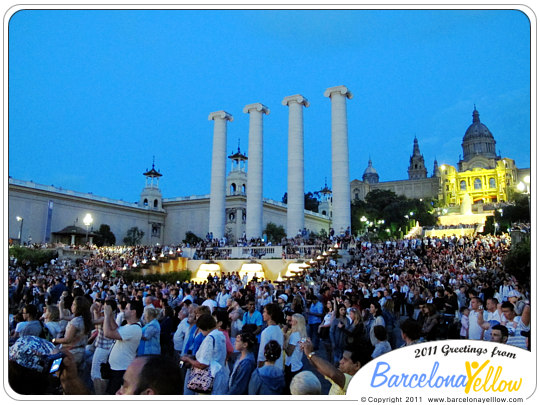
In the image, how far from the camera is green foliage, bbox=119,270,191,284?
105 ft

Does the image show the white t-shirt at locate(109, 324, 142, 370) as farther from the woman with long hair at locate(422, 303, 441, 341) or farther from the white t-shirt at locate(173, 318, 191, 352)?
the woman with long hair at locate(422, 303, 441, 341)

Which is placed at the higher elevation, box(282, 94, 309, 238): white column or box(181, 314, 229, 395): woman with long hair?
box(282, 94, 309, 238): white column

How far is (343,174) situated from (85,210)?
142 ft

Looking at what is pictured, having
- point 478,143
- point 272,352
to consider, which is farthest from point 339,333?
point 478,143

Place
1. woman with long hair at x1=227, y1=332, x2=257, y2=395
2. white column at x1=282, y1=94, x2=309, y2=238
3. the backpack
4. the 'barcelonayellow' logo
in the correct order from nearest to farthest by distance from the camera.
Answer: the 'barcelonayellow' logo → woman with long hair at x1=227, y1=332, x2=257, y2=395 → the backpack → white column at x1=282, y1=94, x2=309, y2=238

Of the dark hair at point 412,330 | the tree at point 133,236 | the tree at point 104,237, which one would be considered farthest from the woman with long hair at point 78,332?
the tree at point 133,236

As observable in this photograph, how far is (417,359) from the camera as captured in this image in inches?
196

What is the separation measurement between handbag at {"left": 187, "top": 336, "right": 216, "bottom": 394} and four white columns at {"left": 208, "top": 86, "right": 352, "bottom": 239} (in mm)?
34642

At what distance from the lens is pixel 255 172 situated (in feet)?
149

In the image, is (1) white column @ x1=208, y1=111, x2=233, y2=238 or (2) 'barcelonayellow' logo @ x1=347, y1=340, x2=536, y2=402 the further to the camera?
(1) white column @ x1=208, y1=111, x2=233, y2=238

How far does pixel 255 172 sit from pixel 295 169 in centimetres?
428

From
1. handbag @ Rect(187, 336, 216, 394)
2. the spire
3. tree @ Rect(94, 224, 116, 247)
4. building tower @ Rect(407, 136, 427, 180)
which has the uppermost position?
the spire

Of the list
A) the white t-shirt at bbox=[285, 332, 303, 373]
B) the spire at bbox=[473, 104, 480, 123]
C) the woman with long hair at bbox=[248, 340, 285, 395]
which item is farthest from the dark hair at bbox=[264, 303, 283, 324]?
the spire at bbox=[473, 104, 480, 123]
